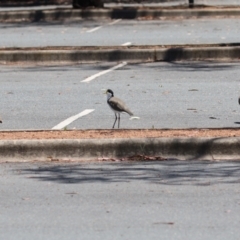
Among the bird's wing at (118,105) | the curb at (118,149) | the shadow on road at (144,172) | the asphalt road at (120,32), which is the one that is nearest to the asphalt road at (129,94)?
the bird's wing at (118,105)

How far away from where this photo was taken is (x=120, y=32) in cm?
2234

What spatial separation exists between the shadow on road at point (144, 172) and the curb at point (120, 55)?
8085 millimetres

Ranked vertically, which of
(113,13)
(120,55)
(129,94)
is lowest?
(113,13)

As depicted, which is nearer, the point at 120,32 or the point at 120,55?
the point at 120,55

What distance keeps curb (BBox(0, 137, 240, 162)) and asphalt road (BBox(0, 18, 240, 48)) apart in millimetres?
10262

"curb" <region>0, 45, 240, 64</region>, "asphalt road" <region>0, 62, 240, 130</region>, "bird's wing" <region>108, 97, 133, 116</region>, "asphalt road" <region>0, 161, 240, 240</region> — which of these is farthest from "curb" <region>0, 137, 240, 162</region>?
"curb" <region>0, 45, 240, 64</region>

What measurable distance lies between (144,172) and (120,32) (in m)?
13.4

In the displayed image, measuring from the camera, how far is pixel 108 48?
59.3ft

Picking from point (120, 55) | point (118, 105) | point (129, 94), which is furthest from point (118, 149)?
point (120, 55)

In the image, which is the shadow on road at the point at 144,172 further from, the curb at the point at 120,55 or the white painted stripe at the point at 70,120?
the curb at the point at 120,55

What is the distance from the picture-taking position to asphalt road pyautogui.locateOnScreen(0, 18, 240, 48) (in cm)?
2048

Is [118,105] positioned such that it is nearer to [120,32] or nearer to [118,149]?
[118,149]

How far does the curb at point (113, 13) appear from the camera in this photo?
24.8m

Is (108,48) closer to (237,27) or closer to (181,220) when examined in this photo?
(237,27)
